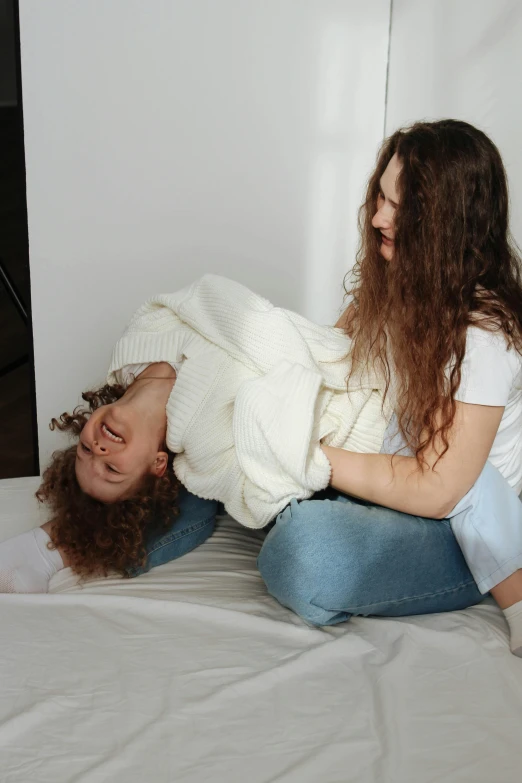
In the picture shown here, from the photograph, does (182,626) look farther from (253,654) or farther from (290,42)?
(290,42)

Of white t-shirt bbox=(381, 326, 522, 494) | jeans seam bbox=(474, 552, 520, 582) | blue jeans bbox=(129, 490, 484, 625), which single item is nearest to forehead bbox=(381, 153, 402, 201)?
white t-shirt bbox=(381, 326, 522, 494)

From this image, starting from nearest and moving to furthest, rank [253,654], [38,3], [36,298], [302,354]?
[253,654], [302,354], [38,3], [36,298]

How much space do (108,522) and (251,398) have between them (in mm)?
391

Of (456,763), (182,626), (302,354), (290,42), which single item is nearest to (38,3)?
(290,42)

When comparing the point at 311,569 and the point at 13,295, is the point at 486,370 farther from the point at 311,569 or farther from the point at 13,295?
the point at 13,295

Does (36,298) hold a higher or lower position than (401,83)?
lower

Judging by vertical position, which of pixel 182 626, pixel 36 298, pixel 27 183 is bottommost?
pixel 182 626

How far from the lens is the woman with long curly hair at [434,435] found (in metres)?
1.64

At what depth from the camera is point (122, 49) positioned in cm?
Result: 248

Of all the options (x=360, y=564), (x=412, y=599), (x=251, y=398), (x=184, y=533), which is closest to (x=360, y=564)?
(x=360, y=564)

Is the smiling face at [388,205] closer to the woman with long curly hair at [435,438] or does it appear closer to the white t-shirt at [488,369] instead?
the woman with long curly hair at [435,438]

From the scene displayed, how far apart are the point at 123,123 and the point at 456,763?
6.13 feet

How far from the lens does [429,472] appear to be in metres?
1.67

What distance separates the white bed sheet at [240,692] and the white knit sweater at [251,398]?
0.23 metres
